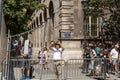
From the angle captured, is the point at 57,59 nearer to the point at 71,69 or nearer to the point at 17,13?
the point at 71,69

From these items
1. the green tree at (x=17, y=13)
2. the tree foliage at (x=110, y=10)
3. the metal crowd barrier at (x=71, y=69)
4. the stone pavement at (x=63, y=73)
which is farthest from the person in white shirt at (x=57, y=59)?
the green tree at (x=17, y=13)

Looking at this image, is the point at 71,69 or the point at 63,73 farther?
the point at 71,69

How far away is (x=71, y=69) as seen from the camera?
1639cm

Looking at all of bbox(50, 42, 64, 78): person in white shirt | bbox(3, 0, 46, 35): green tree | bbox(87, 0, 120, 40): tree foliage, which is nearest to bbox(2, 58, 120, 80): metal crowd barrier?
bbox(50, 42, 64, 78): person in white shirt

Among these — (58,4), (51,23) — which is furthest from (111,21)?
(51,23)

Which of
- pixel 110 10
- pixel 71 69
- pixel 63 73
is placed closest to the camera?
pixel 63 73

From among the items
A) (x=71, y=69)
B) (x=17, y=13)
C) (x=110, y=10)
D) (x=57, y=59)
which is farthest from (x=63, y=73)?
(x=17, y=13)

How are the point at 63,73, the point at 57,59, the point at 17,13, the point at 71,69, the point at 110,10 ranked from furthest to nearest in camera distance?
1. the point at 17,13
2. the point at 110,10
3. the point at 71,69
4. the point at 63,73
5. the point at 57,59

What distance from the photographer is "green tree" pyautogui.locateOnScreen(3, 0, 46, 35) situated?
24.6 metres

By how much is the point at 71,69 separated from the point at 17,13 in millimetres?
9903

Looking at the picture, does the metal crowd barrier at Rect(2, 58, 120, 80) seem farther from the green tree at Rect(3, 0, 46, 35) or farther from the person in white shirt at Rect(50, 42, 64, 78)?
the green tree at Rect(3, 0, 46, 35)

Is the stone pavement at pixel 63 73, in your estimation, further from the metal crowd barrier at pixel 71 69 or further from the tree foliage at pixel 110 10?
the tree foliage at pixel 110 10

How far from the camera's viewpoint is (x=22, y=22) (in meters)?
25.8

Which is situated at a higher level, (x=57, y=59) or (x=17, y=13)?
(x=17, y=13)
